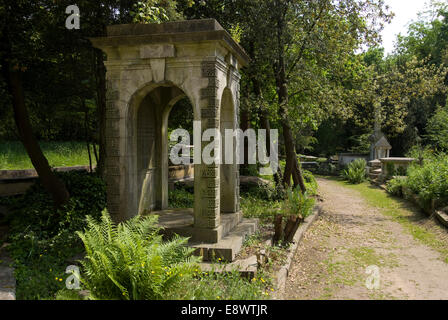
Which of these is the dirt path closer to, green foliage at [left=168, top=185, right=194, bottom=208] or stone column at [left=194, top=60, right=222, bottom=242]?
stone column at [left=194, top=60, right=222, bottom=242]

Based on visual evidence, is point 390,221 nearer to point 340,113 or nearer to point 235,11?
point 340,113

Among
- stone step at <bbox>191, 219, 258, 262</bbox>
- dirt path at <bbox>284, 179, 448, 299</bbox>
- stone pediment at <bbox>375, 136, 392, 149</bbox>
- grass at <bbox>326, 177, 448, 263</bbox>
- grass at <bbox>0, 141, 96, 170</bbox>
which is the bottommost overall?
dirt path at <bbox>284, 179, 448, 299</bbox>

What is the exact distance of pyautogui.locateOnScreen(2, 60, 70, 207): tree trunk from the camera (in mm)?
7457

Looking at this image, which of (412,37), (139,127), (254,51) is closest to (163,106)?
(139,127)

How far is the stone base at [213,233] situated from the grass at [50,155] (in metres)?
5.45

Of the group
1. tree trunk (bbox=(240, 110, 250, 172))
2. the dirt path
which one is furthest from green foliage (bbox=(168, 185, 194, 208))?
tree trunk (bbox=(240, 110, 250, 172))

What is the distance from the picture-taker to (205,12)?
39.8 feet

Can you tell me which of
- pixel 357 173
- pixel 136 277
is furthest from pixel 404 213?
pixel 136 277

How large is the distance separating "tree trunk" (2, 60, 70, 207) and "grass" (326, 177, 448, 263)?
813cm

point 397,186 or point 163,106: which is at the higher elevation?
point 163,106

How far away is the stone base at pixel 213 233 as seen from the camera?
6.25 meters

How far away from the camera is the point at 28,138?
762 centimetres

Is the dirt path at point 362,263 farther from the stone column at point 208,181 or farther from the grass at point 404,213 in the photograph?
the stone column at point 208,181
